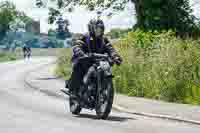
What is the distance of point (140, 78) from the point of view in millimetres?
21734

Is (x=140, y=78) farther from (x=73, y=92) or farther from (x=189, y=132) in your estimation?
(x=189, y=132)

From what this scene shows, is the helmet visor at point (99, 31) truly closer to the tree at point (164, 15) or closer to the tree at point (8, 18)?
the tree at point (164, 15)

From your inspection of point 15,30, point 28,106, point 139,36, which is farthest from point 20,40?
point 28,106

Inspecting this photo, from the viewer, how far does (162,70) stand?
2053 centimetres

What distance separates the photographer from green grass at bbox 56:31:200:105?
19.1 meters

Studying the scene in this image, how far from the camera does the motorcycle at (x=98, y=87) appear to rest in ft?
44.9

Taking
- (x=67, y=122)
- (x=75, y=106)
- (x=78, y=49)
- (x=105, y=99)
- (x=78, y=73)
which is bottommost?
(x=67, y=122)

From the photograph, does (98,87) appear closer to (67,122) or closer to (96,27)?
(67,122)

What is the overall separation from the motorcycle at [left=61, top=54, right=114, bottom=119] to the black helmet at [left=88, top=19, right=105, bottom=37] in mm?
451

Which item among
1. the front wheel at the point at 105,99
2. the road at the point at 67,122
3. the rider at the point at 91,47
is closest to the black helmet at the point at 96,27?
the rider at the point at 91,47

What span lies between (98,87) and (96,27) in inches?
45.7

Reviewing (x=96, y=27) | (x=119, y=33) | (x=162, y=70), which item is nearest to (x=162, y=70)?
(x=162, y=70)

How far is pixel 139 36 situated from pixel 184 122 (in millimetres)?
13484

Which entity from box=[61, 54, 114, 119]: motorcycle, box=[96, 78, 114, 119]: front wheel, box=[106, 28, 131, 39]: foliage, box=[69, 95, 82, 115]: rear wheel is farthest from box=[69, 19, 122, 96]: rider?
box=[106, 28, 131, 39]: foliage
